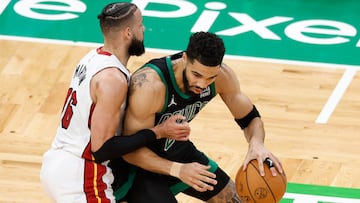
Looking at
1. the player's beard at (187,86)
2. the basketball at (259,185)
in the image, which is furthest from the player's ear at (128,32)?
the basketball at (259,185)

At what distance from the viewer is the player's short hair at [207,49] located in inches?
263

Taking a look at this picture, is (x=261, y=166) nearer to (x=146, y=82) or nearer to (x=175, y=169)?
(x=175, y=169)

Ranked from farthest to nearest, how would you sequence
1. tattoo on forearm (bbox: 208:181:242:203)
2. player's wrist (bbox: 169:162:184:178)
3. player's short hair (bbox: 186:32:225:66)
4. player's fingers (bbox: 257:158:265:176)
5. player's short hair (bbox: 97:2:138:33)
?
tattoo on forearm (bbox: 208:181:242:203), player's fingers (bbox: 257:158:265:176), player's short hair (bbox: 97:2:138:33), player's wrist (bbox: 169:162:184:178), player's short hair (bbox: 186:32:225:66)

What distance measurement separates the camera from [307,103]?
34.2 ft

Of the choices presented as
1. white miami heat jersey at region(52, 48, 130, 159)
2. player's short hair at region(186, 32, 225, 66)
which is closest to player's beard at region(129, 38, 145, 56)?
white miami heat jersey at region(52, 48, 130, 159)

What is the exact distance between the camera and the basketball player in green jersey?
677cm

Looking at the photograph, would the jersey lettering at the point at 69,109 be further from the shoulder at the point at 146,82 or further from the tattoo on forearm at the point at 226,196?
the tattoo on forearm at the point at 226,196

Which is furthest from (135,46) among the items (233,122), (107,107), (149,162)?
(233,122)

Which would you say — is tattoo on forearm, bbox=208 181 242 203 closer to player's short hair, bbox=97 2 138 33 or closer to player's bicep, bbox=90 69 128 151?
player's bicep, bbox=90 69 128 151

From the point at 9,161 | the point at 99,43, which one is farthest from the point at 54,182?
the point at 99,43

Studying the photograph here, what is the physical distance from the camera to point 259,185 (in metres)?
7.13

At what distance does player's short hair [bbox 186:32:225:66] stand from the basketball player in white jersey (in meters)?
0.43

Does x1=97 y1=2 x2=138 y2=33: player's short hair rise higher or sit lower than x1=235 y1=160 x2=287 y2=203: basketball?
higher

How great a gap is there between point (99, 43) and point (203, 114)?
183 cm
